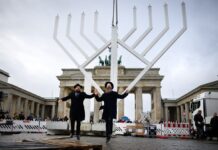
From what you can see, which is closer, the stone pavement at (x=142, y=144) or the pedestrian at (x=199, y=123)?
the stone pavement at (x=142, y=144)

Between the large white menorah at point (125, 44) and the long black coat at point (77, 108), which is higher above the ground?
the large white menorah at point (125, 44)

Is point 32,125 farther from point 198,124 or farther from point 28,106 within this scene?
point 28,106

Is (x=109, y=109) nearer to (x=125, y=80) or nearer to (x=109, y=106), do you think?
(x=109, y=106)

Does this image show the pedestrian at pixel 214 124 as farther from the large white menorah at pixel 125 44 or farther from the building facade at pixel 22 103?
the building facade at pixel 22 103

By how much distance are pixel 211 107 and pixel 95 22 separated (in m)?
7.76

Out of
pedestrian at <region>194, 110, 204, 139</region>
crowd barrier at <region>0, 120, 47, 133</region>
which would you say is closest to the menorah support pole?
pedestrian at <region>194, 110, 204, 139</region>

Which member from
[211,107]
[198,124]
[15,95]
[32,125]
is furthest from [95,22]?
[15,95]

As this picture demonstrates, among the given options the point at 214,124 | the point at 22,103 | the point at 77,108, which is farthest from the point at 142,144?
the point at 22,103

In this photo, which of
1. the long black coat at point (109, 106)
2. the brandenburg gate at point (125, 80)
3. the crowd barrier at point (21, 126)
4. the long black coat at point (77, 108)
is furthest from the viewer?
the brandenburg gate at point (125, 80)

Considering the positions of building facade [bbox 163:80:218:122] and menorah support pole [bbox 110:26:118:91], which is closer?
menorah support pole [bbox 110:26:118:91]

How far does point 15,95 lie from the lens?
37094mm

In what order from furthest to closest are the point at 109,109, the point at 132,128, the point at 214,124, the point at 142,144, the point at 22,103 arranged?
the point at 22,103, the point at 132,128, the point at 214,124, the point at 142,144, the point at 109,109

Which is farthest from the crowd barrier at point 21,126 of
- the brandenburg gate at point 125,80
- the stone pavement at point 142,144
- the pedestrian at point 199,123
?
the brandenburg gate at point 125,80

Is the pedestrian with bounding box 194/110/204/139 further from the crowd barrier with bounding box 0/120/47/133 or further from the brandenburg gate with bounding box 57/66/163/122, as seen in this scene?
the brandenburg gate with bounding box 57/66/163/122
